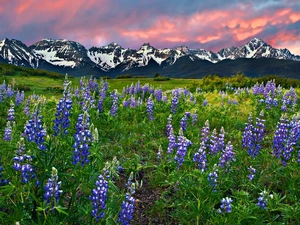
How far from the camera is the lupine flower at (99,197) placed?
2.94 m

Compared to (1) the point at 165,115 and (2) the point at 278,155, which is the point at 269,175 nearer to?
(2) the point at 278,155

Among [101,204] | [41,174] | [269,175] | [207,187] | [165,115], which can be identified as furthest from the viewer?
[165,115]

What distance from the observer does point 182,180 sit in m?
4.12

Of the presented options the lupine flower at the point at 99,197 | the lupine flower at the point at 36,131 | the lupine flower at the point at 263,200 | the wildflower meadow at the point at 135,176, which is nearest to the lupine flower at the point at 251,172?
the wildflower meadow at the point at 135,176

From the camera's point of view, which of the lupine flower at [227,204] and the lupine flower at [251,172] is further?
the lupine flower at [251,172]

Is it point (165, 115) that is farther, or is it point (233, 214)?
point (165, 115)

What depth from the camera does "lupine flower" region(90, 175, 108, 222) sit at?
294 cm

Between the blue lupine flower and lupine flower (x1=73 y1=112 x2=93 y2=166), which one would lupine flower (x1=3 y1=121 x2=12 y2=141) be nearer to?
lupine flower (x1=73 y1=112 x2=93 y2=166)

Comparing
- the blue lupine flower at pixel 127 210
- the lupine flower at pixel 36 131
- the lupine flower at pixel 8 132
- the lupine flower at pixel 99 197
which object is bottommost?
the blue lupine flower at pixel 127 210

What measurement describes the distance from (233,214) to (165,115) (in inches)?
199

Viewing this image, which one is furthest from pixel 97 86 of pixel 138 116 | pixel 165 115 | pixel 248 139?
pixel 248 139

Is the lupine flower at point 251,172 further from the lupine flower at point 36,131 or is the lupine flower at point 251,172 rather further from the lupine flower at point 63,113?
the lupine flower at point 36,131

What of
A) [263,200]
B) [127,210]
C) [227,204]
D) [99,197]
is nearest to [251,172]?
[263,200]

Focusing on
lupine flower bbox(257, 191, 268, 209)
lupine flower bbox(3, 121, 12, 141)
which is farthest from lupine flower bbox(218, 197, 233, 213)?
lupine flower bbox(3, 121, 12, 141)
